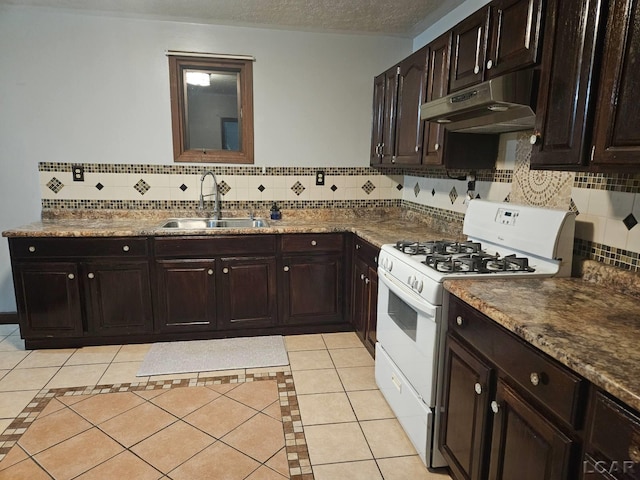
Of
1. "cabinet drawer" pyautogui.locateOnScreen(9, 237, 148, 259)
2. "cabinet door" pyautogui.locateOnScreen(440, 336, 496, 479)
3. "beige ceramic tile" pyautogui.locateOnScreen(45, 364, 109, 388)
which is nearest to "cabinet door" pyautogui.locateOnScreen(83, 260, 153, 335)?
"cabinet drawer" pyautogui.locateOnScreen(9, 237, 148, 259)

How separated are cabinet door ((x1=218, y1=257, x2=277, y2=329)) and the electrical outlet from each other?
1384 millimetres

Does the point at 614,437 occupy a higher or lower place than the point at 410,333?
higher

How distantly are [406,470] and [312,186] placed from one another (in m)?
2.39

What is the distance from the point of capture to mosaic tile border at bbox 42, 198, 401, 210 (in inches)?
131

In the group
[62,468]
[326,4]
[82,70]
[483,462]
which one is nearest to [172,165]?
[82,70]

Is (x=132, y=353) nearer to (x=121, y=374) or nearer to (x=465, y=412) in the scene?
(x=121, y=374)

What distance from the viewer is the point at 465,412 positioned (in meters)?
1.59

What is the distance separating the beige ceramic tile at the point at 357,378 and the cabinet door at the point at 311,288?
0.63m

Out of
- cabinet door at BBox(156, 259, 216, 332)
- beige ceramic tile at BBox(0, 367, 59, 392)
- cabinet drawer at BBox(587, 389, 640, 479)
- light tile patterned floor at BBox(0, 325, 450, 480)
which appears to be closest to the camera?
cabinet drawer at BBox(587, 389, 640, 479)

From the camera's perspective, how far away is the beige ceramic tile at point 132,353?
2850mm

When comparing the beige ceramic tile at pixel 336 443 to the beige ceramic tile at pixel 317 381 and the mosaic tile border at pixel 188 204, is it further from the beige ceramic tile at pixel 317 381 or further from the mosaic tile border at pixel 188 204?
the mosaic tile border at pixel 188 204

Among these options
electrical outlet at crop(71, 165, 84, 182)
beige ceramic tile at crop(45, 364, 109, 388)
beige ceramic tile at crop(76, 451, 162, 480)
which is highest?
electrical outlet at crop(71, 165, 84, 182)

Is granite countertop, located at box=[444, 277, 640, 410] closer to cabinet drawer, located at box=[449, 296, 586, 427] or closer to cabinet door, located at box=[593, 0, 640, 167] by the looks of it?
cabinet drawer, located at box=[449, 296, 586, 427]

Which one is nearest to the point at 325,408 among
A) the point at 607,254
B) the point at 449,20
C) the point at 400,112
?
the point at 607,254
